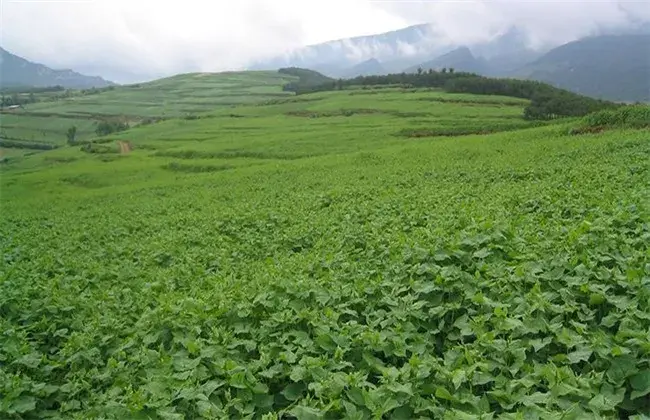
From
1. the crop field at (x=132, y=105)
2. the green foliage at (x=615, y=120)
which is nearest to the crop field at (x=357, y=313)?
the green foliage at (x=615, y=120)

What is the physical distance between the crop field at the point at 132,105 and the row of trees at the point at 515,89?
1269 inches

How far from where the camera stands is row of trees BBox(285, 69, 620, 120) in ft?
227

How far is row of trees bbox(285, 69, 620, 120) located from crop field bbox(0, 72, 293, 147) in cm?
3224

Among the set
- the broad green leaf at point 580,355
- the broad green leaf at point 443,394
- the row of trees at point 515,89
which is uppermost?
the row of trees at point 515,89

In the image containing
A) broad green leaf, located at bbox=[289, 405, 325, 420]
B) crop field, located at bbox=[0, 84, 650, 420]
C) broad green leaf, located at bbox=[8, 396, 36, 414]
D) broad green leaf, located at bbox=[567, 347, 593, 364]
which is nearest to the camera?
broad green leaf, located at bbox=[289, 405, 325, 420]

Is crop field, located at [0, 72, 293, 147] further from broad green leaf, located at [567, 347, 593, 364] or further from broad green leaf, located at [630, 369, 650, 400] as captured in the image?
broad green leaf, located at [630, 369, 650, 400]

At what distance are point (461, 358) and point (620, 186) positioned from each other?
1071 cm

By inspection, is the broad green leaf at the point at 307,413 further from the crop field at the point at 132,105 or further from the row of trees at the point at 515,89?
the crop field at the point at 132,105

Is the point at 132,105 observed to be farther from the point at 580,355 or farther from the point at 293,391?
the point at 580,355

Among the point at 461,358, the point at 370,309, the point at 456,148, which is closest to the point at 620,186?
the point at 370,309

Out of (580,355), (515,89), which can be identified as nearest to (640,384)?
(580,355)

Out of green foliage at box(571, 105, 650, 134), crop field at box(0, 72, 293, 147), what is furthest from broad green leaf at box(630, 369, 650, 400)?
crop field at box(0, 72, 293, 147)

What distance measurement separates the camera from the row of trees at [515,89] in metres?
69.3

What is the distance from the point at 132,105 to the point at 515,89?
95.9 m
